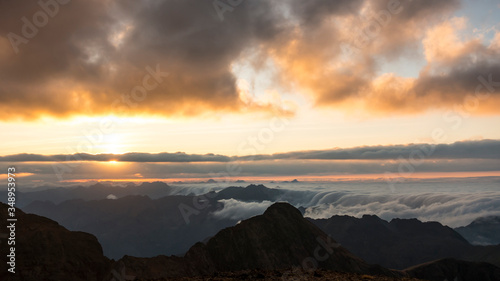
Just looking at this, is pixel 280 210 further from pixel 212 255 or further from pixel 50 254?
pixel 50 254

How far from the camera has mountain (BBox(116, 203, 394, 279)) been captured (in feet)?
365

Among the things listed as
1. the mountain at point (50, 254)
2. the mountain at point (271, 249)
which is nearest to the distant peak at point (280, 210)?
the mountain at point (271, 249)

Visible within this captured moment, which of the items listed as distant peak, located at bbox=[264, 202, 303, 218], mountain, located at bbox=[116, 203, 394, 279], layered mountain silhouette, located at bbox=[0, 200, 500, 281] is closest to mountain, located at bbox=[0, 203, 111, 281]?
layered mountain silhouette, located at bbox=[0, 200, 500, 281]

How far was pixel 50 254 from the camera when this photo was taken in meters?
82.2

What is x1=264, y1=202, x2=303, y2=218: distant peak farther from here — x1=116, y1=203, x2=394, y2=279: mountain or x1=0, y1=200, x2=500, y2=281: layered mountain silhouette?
x1=0, y1=200, x2=500, y2=281: layered mountain silhouette

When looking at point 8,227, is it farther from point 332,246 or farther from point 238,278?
point 332,246

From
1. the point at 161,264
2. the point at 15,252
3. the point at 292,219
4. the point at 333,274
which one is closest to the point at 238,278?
the point at 333,274

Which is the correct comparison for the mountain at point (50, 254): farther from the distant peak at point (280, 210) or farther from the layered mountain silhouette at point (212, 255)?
the distant peak at point (280, 210)

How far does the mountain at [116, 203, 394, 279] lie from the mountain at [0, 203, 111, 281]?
19.1 meters

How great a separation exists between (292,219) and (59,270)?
92.8m

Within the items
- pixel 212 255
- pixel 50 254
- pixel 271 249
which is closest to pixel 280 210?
pixel 271 249

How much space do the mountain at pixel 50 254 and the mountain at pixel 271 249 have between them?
19.1 metres

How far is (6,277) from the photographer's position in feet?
243

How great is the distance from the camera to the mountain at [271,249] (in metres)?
111
